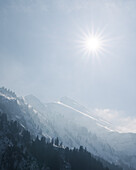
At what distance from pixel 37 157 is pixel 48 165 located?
13737mm

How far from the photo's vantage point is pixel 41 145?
637 feet

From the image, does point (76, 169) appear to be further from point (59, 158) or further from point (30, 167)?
point (30, 167)

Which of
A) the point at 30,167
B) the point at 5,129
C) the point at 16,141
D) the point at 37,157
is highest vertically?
the point at 5,129

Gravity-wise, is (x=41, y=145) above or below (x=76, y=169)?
above

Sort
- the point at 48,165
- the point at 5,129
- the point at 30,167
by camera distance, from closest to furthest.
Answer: the point at 30,167 < the point at 48,165 < the point at 5,129

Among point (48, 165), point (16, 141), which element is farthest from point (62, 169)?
point (16, 141)

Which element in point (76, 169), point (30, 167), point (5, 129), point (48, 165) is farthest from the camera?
point (5, 129)

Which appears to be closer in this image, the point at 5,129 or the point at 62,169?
the point at 62,169

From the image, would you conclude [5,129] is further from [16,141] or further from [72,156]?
[72,156]

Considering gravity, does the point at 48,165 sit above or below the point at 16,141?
below

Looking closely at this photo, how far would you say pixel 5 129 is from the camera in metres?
192

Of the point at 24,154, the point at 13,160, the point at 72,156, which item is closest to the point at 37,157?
the point at 24,154

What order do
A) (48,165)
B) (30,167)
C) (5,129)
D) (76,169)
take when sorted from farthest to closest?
(5,129), (76,169), (48,165), (30,167)

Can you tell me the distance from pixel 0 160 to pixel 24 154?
72.2 ft
